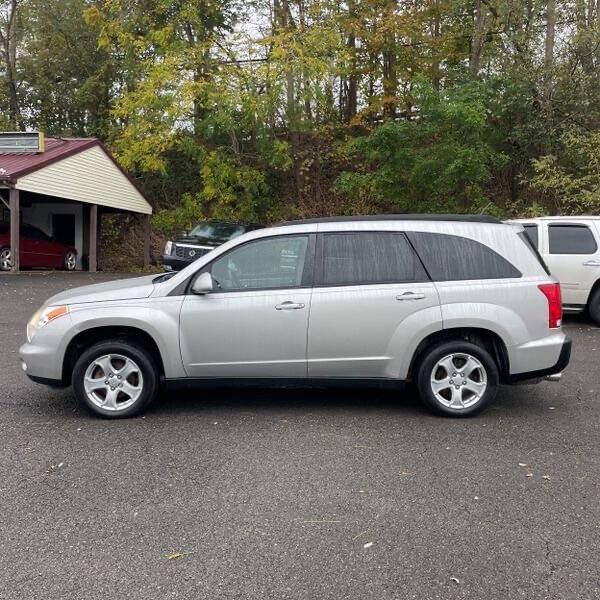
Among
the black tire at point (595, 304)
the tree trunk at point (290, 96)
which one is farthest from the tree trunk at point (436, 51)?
the black tire at point (595, 304)

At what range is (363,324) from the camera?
211 inches

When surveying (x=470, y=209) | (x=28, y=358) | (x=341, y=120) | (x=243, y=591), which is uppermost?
(x=341, y=120)

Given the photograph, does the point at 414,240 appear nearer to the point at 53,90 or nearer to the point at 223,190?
the point at 223,190

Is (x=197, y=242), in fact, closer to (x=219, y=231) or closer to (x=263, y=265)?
(x=219, y=231)

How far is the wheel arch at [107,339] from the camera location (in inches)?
214

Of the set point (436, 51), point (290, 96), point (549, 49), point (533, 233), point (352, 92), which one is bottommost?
point (533, 233)

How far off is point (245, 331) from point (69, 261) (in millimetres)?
17972

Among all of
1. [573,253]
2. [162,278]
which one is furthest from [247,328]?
[573,253]

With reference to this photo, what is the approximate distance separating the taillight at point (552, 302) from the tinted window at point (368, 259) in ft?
3.41

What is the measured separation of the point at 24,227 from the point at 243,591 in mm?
19279

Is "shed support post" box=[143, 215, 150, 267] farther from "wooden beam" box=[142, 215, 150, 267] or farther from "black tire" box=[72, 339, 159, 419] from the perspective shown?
"black tire" box=[72, 339, 159, 419]

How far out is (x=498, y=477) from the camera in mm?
4203

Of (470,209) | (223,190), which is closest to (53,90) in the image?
(223,190)

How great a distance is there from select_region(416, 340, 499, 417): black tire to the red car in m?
16.2
